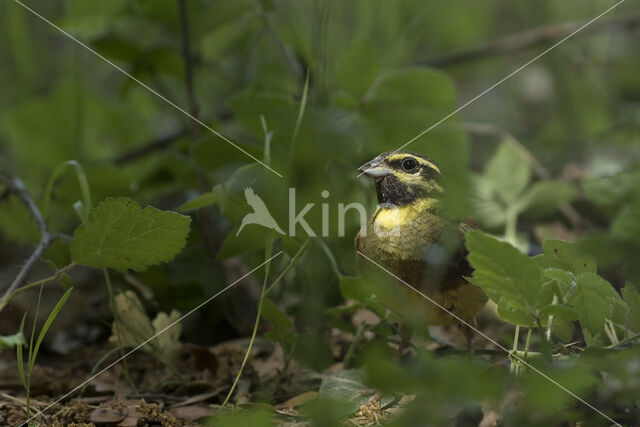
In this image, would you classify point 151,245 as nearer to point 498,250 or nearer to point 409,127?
point 498,250

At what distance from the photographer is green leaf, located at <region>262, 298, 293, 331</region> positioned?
1436 mm

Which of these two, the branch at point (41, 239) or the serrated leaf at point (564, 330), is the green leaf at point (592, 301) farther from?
the branch at point (41, 239)

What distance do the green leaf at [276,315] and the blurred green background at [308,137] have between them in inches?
2.6

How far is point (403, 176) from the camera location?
62.1 inches

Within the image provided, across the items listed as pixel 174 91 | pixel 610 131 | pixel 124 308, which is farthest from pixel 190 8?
pixel 610 131

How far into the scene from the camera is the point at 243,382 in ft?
5.18

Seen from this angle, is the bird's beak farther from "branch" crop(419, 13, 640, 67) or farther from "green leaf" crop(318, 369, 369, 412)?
"branch" crop(419, 13, 640, 67)

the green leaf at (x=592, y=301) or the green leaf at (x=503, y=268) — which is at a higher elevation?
the green leaf at (x=503, y=268)

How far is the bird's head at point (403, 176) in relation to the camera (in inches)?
61.6

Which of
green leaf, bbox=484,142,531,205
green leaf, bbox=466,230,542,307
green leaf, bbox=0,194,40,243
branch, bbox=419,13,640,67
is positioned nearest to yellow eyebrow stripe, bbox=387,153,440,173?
green leaf, bbox=466,230,542,307

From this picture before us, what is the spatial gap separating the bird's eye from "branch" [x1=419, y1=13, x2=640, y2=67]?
65.2 inches

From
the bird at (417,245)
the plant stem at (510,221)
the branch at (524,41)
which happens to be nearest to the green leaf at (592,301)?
the bird at (417,245)

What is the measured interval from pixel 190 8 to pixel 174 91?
822 mm

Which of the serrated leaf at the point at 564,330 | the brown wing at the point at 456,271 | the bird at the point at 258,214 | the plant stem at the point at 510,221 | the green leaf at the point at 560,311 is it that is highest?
the bird at the point at 258,214
